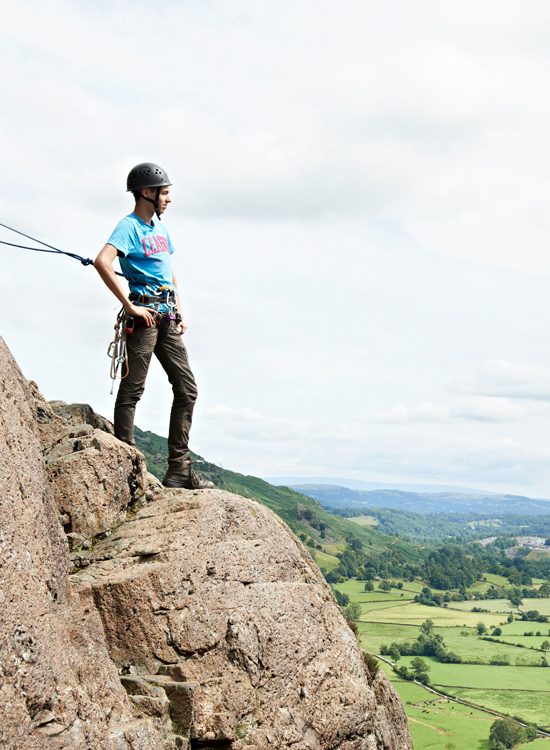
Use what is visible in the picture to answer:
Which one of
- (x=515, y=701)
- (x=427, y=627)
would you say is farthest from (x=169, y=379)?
(x=427, y=627)

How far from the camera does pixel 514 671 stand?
163500 millimetres

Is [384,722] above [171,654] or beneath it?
beneath

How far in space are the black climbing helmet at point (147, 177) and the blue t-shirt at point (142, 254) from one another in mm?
645

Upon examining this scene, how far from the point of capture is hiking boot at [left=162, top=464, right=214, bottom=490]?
1661cm

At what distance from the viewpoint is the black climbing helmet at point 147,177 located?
15125 mm

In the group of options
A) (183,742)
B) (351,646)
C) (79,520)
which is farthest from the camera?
(351,646)

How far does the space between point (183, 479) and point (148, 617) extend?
4785 mm

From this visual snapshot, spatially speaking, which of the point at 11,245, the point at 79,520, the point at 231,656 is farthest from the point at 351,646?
the point at 11,245

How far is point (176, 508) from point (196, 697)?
13.0 feet

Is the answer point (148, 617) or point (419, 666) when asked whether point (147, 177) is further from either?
point (419, 666)

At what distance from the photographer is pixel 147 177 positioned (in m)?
15.1

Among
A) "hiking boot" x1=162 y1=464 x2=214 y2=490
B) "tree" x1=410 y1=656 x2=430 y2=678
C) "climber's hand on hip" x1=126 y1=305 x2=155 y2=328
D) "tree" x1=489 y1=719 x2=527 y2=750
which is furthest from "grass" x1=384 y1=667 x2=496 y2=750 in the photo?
"climber's hand on hip" x1=126 y1=305 x2=155 y2=328

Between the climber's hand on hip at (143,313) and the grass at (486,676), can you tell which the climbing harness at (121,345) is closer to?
the climber's hand on hip at (143,313)

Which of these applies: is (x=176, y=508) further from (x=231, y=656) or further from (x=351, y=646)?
(x=351, y=646)
